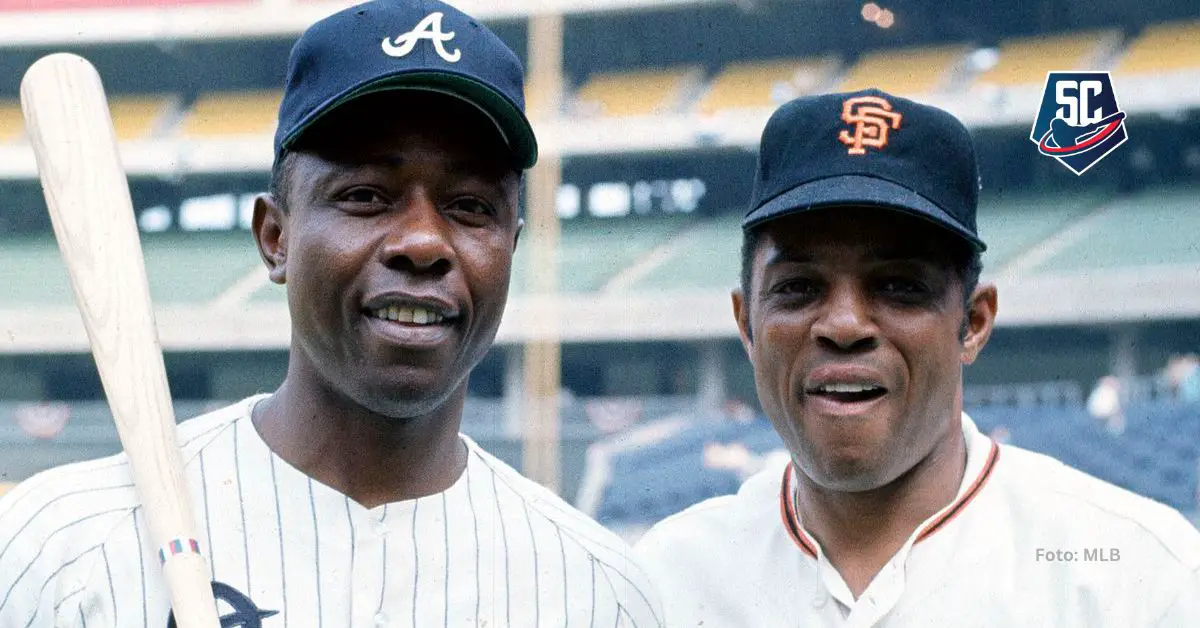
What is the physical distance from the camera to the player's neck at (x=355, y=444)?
1.30m

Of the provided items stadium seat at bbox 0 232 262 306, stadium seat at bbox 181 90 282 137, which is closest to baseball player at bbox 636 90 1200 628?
stadium seat at bbox 0 232 262 306

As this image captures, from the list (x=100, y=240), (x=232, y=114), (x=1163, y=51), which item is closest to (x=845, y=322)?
(x=100, y=240)

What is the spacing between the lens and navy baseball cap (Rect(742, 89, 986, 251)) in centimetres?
142

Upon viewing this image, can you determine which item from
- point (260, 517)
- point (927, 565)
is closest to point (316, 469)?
point (260, 517)

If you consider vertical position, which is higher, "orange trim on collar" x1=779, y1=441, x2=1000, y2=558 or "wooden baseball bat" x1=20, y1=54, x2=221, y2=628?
"wooden baseball bat" x1=20, y1=54, x2=221, y2=628

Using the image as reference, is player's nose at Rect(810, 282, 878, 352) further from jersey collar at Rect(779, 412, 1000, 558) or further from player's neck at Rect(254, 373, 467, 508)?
player's neck at Rect(254, 373, 467, 508)

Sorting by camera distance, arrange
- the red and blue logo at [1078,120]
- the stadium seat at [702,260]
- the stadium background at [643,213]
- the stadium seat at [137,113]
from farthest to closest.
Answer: the stadium seat at [137,113] < the stadium seat at [702,260] < the stadium background at [643,213] < the red and blue logo at [1078,120]

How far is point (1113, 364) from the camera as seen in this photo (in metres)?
12.1

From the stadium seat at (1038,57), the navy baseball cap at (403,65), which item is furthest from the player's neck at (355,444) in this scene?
the stadium seat at (1038,57)

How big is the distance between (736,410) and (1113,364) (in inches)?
142

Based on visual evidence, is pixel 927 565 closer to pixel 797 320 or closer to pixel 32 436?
pixel 797 320

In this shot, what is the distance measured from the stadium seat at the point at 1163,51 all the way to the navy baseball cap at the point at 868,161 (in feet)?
37.5

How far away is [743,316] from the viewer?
62.7 inches

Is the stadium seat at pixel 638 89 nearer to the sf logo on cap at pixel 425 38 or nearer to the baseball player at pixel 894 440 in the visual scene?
the baseball player at pixel 894 440
